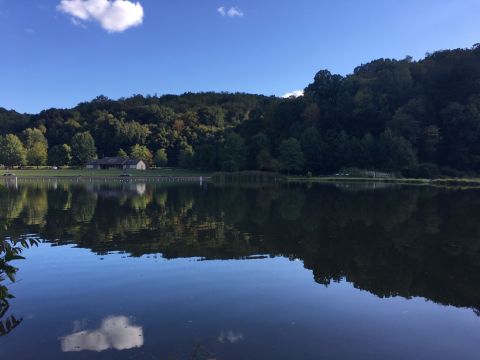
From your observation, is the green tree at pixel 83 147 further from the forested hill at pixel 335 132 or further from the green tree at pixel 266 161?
the green tree at pixel 266 161

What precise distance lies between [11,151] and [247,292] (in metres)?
129

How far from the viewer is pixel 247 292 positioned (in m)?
10.5

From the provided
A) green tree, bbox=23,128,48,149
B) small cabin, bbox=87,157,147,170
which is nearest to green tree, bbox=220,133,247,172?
small cabin, bbox=87,157,147,170

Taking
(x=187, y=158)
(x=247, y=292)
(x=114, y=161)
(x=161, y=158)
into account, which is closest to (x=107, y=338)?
(x=247, y=292)

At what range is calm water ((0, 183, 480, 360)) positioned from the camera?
288 inches

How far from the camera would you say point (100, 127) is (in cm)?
13838

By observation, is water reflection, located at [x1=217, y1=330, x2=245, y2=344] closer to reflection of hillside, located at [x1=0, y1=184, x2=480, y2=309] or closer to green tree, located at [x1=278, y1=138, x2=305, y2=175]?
reflection of hillside, located at [x1=0, y1=184, x2=480, y2=309]

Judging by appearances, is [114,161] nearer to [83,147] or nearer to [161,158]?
[83,147]

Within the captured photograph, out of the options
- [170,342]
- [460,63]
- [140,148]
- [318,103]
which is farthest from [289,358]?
[140,148]

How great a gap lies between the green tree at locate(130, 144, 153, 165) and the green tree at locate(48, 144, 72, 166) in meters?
19.4

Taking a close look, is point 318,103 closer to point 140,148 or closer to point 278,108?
point 278,108

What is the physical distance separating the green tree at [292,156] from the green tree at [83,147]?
6795 centimetres

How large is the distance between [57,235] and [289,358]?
48.2ft

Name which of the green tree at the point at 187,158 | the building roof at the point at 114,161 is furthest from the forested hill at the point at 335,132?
the building roof at the point at 114,161
